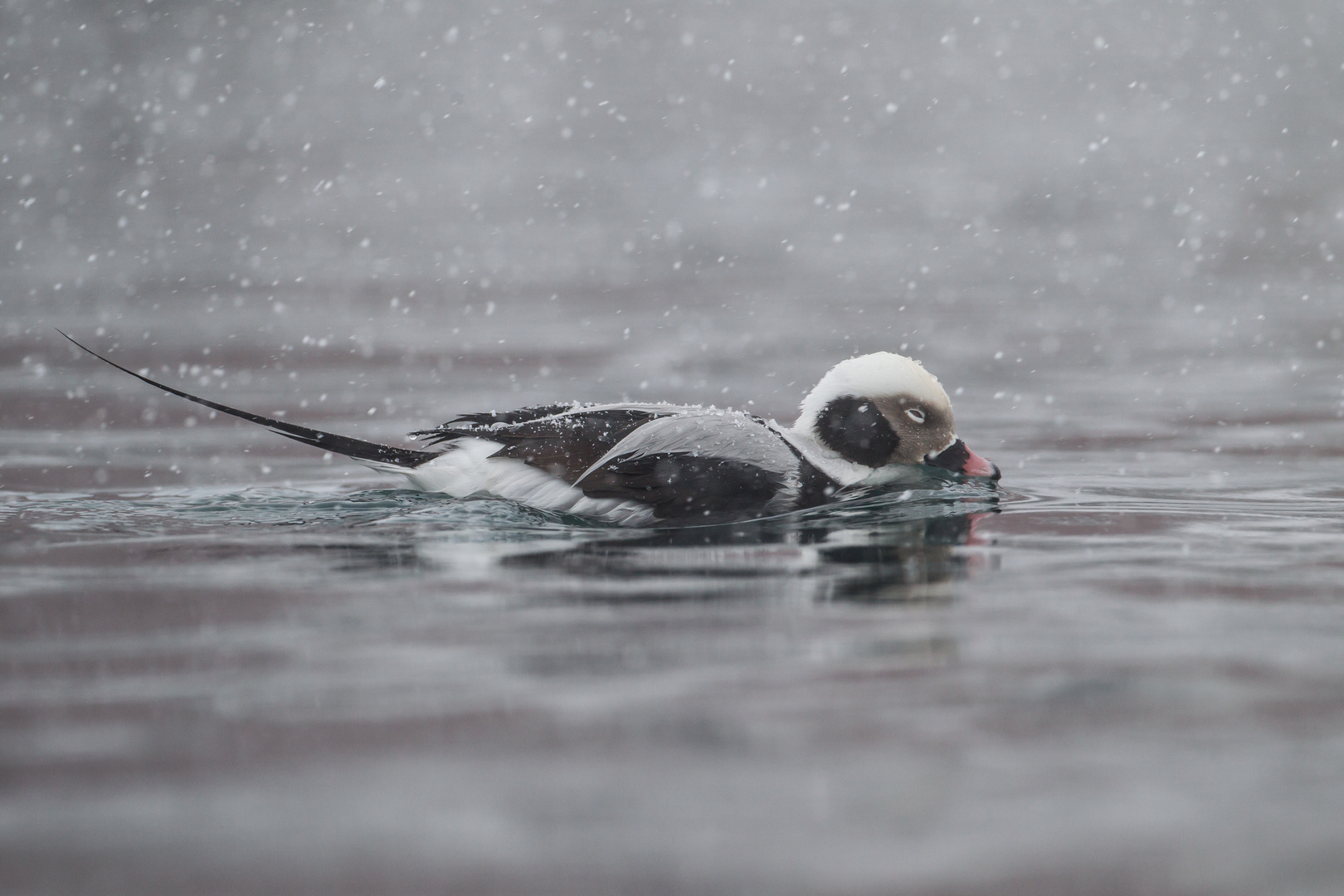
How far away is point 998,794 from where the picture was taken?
259 centimetres

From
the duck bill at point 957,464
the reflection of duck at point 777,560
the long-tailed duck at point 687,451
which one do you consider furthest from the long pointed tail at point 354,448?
the duck bill at point 957,464

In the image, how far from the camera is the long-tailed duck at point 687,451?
518 cm

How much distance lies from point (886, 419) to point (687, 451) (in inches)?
35.9

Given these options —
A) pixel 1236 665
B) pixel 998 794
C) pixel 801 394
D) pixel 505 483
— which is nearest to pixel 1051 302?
pixel 801 394

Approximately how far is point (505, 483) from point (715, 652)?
209cm

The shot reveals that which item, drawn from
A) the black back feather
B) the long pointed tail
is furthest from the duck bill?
the long pointed tail

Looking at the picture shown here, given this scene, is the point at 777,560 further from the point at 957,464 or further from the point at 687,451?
the point at 957,464

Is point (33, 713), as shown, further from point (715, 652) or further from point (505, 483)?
point (505, 483)

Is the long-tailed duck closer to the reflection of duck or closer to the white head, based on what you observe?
the white head

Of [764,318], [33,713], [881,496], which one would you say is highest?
[764,318]

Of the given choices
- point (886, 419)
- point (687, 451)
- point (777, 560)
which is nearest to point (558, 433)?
point (687, 451)

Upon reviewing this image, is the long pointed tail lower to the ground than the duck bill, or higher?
higher

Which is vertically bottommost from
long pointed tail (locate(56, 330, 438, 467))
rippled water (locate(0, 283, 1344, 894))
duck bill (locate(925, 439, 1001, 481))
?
rippled water (locate(0, 283, 1344, 894))

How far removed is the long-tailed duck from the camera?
17.0 feet
